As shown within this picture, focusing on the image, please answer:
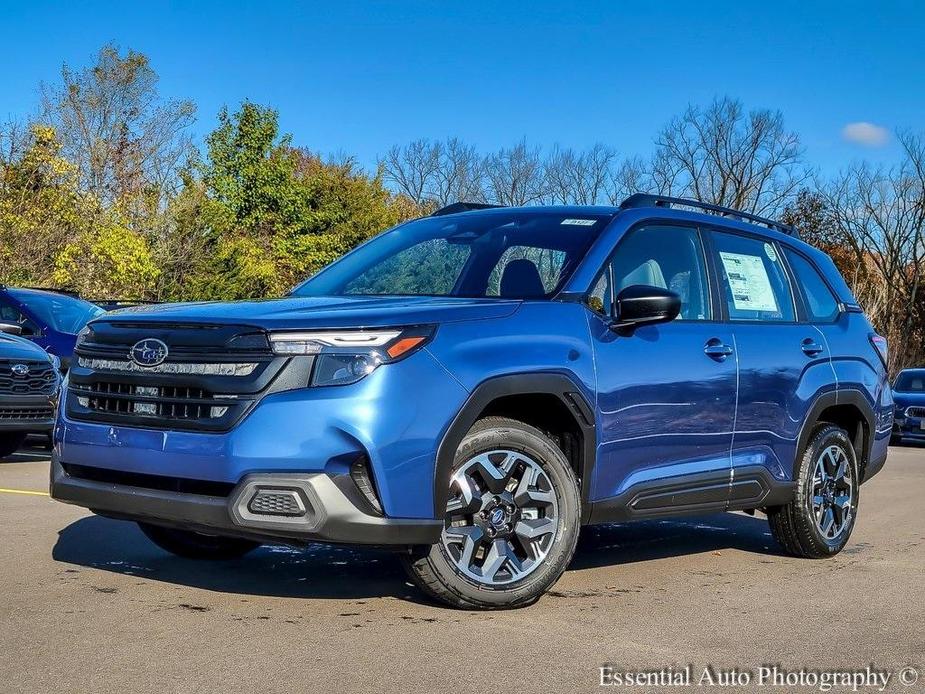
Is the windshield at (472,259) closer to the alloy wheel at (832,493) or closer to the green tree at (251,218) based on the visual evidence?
the alloy wheel at (832,493)

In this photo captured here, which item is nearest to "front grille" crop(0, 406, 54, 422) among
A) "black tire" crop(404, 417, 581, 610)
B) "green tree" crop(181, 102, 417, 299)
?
"black tire" crop(404, 417, 581, 610)

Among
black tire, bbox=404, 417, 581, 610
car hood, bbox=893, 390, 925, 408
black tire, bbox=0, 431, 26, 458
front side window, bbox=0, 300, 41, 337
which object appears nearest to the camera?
black tire, bbox=404, 417, 581, 610

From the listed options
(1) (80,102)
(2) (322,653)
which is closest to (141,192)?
(1) (80,102)

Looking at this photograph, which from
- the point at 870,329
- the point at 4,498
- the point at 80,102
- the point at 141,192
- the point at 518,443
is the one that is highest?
the point at 80,102

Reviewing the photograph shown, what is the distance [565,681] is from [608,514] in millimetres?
1535

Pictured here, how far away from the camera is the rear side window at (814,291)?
7.36m

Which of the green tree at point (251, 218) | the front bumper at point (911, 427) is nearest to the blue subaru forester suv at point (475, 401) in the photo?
the front bumper at point (911, 427)

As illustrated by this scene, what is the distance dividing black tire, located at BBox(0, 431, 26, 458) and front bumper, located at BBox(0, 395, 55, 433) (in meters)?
0.63

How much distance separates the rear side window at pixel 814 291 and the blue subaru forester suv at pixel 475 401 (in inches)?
12.3

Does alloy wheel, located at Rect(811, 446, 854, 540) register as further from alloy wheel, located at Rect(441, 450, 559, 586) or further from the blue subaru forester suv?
alloy wheel, located at Rect(441, 450, 559, 586)

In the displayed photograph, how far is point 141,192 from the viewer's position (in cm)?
A: 3850

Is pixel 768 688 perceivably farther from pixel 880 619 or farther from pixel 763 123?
pixel 763 123

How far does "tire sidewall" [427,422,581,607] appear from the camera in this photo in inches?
197

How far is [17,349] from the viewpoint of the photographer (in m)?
11.2
